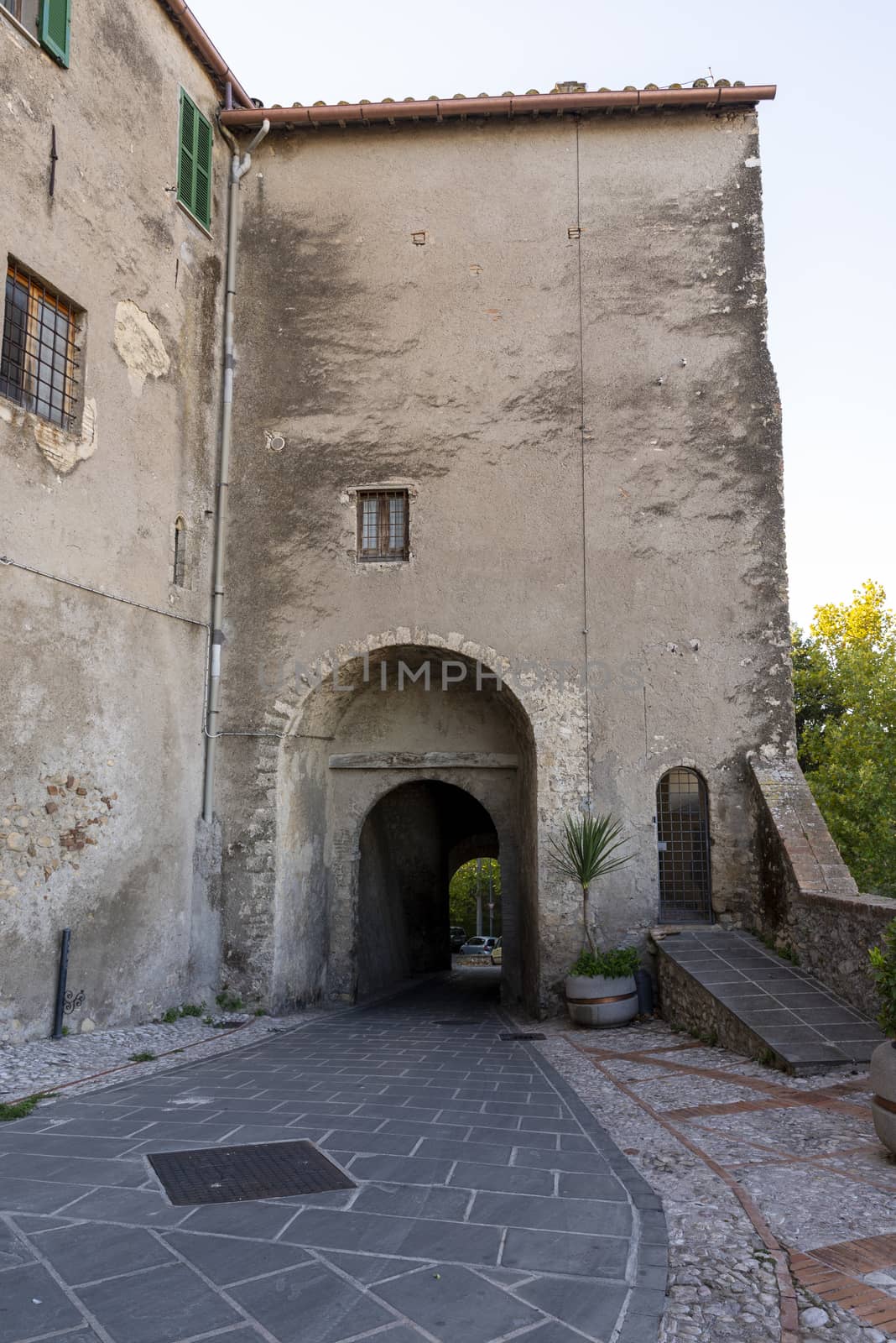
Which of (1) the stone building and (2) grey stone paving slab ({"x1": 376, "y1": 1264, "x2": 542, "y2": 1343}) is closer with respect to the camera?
(2) grey stone paving slab ({"x1": 376, "y1": 1264, "x2": 542, "y2": 1343})

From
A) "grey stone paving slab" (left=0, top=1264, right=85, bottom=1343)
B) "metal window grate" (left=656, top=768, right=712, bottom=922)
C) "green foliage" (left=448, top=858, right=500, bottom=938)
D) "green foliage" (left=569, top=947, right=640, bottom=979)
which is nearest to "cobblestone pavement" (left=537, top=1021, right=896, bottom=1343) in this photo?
"green foliage" (left=569, top=947, right=640, bottom=979)

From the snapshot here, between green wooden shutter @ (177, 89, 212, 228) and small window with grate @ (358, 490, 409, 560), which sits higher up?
green wooden shutter @ (177, 89, 212, 228)

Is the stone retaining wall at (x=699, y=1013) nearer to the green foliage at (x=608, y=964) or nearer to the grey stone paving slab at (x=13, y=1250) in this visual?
the green foliage at (x=608, y=964)

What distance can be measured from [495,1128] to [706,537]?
24.7 feet

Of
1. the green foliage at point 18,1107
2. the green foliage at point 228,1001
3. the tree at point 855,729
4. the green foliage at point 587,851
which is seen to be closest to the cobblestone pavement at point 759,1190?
the green foliage at point 587,851

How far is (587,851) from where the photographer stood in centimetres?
1023

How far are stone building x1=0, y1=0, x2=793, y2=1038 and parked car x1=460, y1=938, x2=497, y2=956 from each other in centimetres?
2422

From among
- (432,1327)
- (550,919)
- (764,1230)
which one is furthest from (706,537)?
(432,1327)

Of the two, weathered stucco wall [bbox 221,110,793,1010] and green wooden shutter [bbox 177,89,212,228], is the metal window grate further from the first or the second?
green wooden shutter [bbox 177,89,212,228]

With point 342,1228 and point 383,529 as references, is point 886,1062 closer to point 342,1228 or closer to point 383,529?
point 342,1228

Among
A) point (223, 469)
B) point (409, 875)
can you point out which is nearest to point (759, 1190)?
point (223, 469)

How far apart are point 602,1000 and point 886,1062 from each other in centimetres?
505

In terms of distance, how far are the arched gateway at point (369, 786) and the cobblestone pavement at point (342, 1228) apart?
478 centimetres

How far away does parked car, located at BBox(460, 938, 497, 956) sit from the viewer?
3594cm
